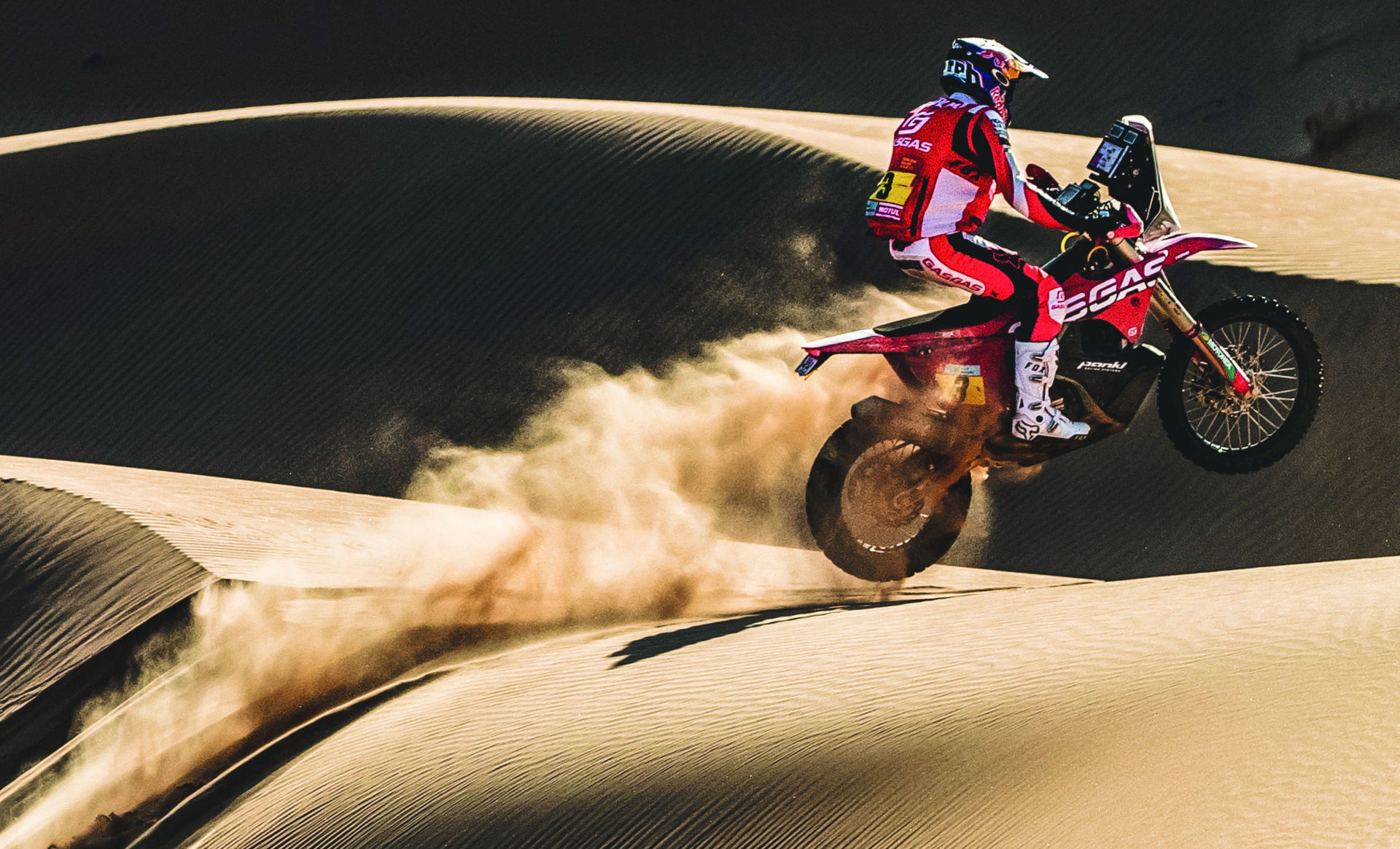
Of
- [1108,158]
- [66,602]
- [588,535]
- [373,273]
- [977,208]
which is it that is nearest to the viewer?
[1108,158]

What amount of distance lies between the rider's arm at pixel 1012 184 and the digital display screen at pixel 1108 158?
263 mm

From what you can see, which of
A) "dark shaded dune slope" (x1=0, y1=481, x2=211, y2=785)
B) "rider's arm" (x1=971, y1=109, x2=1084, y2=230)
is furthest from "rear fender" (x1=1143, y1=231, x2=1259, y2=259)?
"dark shaded dune slope" (x1=0, y1=481, x2=211, y2=785)

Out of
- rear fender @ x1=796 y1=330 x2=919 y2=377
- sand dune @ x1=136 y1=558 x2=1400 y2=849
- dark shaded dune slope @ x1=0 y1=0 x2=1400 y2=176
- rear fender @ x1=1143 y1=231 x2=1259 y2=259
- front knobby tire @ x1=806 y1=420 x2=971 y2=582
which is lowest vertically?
sand dune @ x1=136 y1=558 x2=1400 y2=849

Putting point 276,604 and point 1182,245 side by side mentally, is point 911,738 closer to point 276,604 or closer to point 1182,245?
point 1182,245

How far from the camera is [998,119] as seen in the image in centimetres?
499

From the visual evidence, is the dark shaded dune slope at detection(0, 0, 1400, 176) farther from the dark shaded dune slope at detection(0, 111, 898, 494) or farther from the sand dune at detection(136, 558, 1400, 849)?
the sand dune at detection(136, 558, 1400, 849)

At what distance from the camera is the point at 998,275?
5246 millimetres

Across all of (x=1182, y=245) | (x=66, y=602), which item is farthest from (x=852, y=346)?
(x=66, y=602)

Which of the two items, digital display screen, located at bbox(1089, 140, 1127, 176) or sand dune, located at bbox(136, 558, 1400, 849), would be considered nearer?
sand dune, located at bbox(136, 558, 1400, 849)

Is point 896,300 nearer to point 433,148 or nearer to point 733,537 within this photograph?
point 733,537

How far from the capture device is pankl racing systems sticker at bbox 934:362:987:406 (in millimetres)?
5242

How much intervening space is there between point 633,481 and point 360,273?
12.8 feet

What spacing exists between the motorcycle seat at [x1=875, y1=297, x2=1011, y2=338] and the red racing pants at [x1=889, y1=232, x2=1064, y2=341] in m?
0.04

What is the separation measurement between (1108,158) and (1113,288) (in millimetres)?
570
